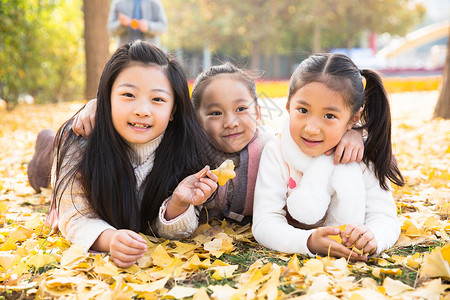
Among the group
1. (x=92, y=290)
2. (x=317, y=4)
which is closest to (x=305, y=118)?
(x=92, y=290)

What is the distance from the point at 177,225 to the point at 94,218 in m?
0.36

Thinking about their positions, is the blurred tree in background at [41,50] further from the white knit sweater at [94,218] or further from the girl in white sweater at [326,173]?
the girl in white sweater at [326,173]

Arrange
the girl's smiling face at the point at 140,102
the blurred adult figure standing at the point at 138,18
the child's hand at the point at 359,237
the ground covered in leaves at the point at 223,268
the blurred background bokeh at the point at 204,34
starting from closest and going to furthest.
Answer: the ground covered in leaves at the point at 223,268, the child's hand at the point at 359,237, the girl's smiling face at the point at 140,102, the blurred adult figure standing at the point at 138,18, the blurred background bokeh at the point at 204,34

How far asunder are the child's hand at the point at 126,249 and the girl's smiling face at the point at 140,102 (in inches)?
18.2

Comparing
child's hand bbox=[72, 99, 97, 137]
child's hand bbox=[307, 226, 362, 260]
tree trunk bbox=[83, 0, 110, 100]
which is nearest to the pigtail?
child's hand bbox=[307, 226, 362, 260]

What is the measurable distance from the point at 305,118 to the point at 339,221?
47 centimetres

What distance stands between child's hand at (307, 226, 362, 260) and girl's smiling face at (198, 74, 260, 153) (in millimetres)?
647

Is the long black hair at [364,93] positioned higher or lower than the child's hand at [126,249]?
higher

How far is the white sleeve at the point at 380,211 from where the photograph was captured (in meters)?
1.86

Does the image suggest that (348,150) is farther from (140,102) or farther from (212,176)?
(140,102)

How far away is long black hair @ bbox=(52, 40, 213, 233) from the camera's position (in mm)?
1976

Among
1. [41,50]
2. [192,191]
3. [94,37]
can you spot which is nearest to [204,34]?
[41,50]

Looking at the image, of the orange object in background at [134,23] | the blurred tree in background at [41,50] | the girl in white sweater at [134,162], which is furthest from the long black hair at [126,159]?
the blurred tree in background at [41,50]

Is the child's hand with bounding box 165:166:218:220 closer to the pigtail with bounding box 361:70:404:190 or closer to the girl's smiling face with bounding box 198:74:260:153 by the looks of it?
the girl's smiling face with bounding box 198:74:260:153
